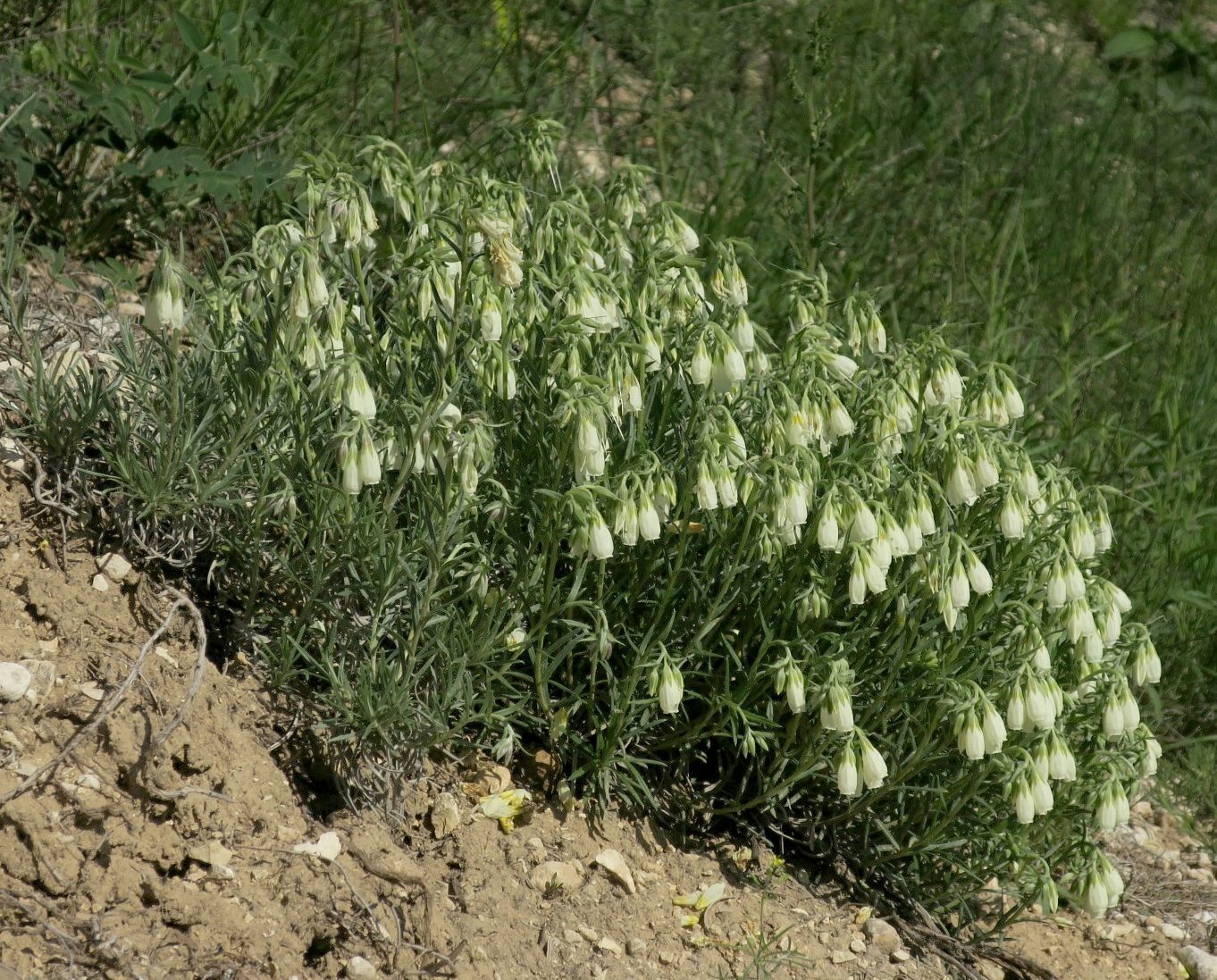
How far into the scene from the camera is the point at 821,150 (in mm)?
6105

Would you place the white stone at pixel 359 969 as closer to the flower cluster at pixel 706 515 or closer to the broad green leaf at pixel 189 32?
the flower cluster at pixel 706 515

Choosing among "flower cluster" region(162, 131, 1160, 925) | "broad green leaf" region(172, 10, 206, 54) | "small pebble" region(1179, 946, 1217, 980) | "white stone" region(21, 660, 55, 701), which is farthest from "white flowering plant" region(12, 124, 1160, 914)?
"broad green leaf" region(172, 10, 206, 54)

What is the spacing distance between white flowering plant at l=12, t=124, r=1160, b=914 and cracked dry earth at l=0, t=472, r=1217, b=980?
182 millimetres

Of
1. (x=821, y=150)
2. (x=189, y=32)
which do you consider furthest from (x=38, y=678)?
(x=821, y=150)

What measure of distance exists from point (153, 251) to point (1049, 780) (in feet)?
11.1

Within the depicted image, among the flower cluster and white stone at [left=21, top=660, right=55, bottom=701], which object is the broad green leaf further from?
white stone at [left=21, top=660, right=55, bottom=701]

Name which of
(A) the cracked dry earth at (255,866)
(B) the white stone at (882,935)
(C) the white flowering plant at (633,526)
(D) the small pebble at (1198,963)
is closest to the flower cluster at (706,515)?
(C) the white flowering plant at (633,526)

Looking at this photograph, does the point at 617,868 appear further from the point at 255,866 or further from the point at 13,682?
the point at 13,682

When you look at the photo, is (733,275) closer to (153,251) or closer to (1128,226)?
(153,251)

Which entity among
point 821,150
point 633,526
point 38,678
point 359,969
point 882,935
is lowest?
point 882,935

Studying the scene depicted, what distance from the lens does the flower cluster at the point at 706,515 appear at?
3.05 m

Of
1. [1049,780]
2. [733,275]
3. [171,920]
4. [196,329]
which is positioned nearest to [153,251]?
[196,329]

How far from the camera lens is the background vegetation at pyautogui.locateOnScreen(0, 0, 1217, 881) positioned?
4598mm

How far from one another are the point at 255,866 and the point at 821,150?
419cm
